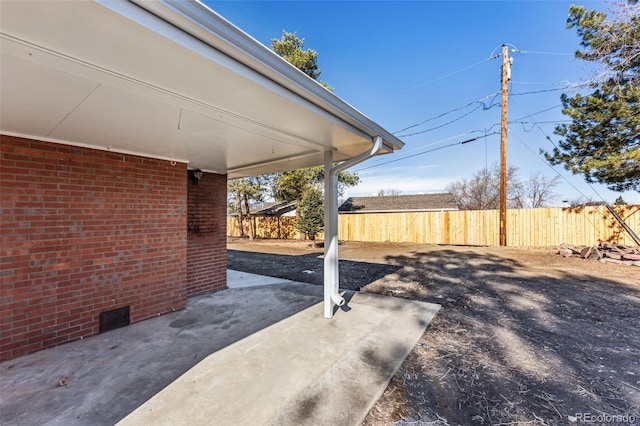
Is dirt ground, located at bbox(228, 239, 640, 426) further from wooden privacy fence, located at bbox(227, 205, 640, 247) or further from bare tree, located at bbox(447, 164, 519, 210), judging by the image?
bare tree, located at bbox(447, 164, 519, 210)

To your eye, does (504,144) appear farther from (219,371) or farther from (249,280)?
(219,371)

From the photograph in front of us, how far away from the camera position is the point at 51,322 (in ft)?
9.90

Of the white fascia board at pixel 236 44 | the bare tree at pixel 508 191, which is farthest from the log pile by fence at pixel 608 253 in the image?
the bare tree at pixel 508 191

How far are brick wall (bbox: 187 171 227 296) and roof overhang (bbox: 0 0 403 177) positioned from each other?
1958mm

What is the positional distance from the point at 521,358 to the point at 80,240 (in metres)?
5.33

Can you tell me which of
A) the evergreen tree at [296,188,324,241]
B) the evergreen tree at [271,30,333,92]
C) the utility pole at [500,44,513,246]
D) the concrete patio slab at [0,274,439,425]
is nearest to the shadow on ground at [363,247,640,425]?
the concrete patio slab at [0,274,439,425]

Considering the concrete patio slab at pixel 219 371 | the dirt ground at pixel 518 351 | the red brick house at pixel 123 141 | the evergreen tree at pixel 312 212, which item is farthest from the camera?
the evergreen tree at pixel 312 212

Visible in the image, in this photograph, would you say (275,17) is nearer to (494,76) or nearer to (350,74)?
(350,74)

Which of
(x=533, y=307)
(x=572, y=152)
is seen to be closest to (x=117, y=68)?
(x=533, y=307)

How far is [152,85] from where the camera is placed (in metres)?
1.77

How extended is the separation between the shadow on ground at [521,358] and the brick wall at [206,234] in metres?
3.36

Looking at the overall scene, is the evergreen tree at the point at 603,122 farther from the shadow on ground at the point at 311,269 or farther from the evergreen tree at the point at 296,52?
the evergreen tree at the point at 296,52

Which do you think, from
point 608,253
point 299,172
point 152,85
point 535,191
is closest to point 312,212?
point 299,172

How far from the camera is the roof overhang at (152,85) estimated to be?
119cm
